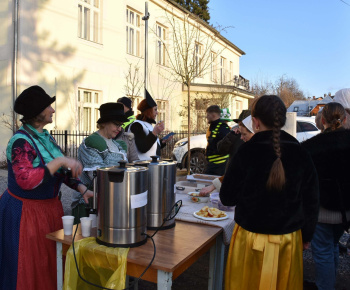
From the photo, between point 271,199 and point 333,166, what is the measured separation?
3.20 feet

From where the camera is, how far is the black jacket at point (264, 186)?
1.87m

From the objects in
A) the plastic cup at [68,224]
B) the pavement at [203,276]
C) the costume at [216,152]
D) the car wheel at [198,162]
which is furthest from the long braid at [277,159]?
the car wheel at [198,162]

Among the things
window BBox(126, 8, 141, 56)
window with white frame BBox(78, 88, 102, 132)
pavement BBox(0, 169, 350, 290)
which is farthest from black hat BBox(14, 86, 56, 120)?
window BBox(126, 8, 141, 56)

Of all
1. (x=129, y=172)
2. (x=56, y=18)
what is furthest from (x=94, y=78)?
(x=129, y=172)

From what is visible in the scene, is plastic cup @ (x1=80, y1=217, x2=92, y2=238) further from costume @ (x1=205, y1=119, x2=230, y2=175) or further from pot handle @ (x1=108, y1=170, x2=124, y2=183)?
costume @ (x1=205, y1=119, x2=230, y2=175)

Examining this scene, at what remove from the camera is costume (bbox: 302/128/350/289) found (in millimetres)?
2523

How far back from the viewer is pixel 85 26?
11.3 metres

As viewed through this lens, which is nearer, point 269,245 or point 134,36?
point 269,245

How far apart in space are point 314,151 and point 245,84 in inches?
952

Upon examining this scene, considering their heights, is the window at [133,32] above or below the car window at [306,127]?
above

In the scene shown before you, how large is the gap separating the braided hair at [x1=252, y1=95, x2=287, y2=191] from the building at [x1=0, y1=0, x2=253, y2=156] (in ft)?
21.3

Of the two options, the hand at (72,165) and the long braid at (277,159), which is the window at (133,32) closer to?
the hand at (72,165)

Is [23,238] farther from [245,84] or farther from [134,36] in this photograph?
[245,84]

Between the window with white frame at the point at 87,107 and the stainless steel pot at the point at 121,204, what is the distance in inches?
381
